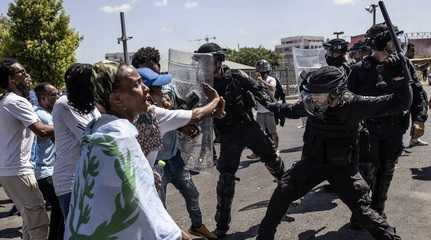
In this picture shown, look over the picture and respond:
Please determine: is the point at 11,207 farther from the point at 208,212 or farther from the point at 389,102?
the point at 389,102

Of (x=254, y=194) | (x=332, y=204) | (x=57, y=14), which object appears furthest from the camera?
(x=57, y=14)

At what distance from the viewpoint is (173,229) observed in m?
2.01

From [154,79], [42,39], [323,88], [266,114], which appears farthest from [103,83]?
[42,39]

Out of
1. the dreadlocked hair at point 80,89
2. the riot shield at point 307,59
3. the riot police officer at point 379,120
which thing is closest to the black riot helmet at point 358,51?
the riot shield at point 307,59

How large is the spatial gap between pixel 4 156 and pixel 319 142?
2.47 meters

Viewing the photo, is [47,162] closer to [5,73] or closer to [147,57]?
[5,73]

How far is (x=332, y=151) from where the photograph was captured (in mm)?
3672

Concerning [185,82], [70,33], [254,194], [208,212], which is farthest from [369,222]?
[70,33]

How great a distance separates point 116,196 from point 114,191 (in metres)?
0.02

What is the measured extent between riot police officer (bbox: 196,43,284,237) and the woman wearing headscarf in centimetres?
284

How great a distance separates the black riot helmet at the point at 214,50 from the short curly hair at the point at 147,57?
397 mm

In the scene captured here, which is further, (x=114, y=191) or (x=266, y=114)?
(x=266, y=114)

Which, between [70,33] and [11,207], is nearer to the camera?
[11,207]

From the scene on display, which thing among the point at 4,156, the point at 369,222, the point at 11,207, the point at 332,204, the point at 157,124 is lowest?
the point at 11,207
